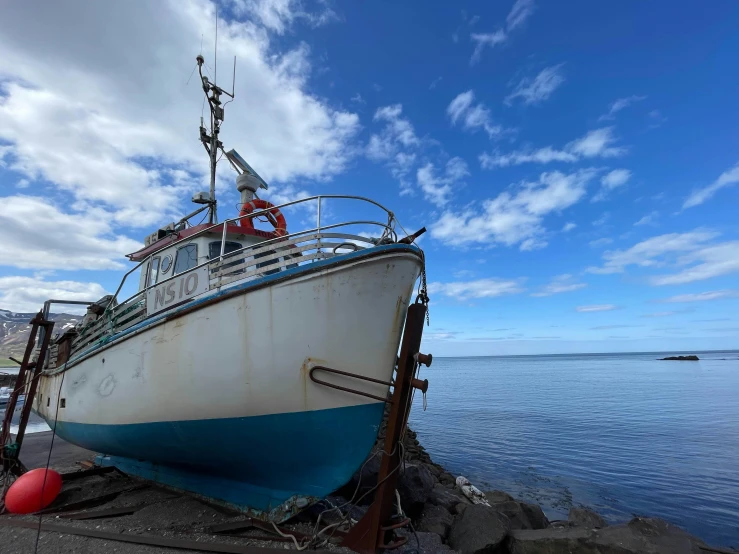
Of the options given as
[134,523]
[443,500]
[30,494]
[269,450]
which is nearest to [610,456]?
[443,500]

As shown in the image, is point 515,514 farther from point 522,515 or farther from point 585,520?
point 585,520

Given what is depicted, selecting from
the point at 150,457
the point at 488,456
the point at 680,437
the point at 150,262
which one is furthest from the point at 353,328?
the point at 680,437

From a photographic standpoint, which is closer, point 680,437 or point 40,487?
point 40,487

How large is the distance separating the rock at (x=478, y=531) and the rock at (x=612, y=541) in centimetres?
26

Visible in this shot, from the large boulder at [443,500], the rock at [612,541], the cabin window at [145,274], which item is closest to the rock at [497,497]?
the large boulder at [443,500]

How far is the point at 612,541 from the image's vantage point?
5.10m

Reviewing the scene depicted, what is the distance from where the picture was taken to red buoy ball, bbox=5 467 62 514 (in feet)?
17.8

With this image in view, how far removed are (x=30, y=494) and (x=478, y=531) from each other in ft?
20.7

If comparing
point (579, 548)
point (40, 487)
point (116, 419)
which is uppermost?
point (116, 419)

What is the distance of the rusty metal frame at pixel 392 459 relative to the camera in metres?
4.43

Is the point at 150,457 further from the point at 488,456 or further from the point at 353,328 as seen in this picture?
the point at 488,456

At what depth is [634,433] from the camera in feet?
57.1

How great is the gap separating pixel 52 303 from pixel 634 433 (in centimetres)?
2156

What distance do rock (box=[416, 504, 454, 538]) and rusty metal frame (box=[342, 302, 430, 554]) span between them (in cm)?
173
